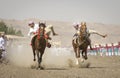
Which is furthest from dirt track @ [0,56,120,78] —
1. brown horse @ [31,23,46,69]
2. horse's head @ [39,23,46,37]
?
horse's head @ [39,23,46,37]

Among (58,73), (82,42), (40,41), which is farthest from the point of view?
(82,42)

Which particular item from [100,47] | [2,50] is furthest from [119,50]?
[2,50]

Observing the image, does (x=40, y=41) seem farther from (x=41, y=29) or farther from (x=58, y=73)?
(x=58, y=73)

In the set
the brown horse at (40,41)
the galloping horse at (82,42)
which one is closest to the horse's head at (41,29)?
the brown horse at (40,41)

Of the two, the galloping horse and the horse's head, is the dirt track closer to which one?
the horse's head

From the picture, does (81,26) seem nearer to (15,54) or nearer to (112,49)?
(15,54)

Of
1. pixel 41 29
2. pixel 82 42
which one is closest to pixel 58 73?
pixel 41 29

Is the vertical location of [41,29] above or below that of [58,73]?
above

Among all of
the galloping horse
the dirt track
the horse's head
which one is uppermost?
the horse's head

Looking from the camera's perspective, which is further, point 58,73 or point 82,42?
point 82,42

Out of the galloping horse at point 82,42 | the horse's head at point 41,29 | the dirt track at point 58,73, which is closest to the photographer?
the dirt track at point 58,73

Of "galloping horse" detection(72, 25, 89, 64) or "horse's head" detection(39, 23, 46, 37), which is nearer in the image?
"horse's head" detection(39, 23, 46, 37)

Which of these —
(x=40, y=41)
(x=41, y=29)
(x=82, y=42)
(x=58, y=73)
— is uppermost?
(x=41, y=29)

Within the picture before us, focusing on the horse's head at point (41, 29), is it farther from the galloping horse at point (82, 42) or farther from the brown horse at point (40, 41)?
the galloping horse at point (82, 42)
